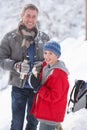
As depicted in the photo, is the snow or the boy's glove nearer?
the boy's glove

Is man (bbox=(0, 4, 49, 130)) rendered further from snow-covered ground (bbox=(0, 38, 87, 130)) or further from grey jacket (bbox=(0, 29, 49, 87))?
snow-covered ground (bbox=(0, 38, 87, 130))

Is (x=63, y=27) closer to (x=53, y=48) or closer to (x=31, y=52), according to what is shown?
(x=31, y=52)

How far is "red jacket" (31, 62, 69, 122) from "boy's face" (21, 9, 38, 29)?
61 centimetres

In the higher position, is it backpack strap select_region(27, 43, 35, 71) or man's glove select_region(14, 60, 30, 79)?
backpack strap select_region(27, 43, 35, 71)

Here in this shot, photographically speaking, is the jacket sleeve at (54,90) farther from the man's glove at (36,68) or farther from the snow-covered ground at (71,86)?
the snow-covered ground at (71,86)

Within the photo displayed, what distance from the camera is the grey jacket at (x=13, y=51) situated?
13.3ft

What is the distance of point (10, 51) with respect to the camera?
161 inches

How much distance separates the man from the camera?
3.99m

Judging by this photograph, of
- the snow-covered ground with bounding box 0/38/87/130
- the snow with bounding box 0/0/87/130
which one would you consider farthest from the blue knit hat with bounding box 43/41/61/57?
the snow with bounding box 0/0/87/130

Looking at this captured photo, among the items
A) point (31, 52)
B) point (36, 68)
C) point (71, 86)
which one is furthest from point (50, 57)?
point (71, 86)

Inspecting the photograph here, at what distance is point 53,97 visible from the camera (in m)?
3.72

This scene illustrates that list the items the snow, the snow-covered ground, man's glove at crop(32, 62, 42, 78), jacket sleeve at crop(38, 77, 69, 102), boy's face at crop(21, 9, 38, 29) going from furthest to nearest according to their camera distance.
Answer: the snow
the snow-covered ground
boy's face at crop(21, 9, 38, 29)
man's glove at crop(32, 62, 42, 78)
jacket sleeve at crop(38, 77, 69, 102)

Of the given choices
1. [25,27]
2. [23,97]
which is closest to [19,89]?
[23,97]

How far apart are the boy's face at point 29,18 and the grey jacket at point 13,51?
15 cm
